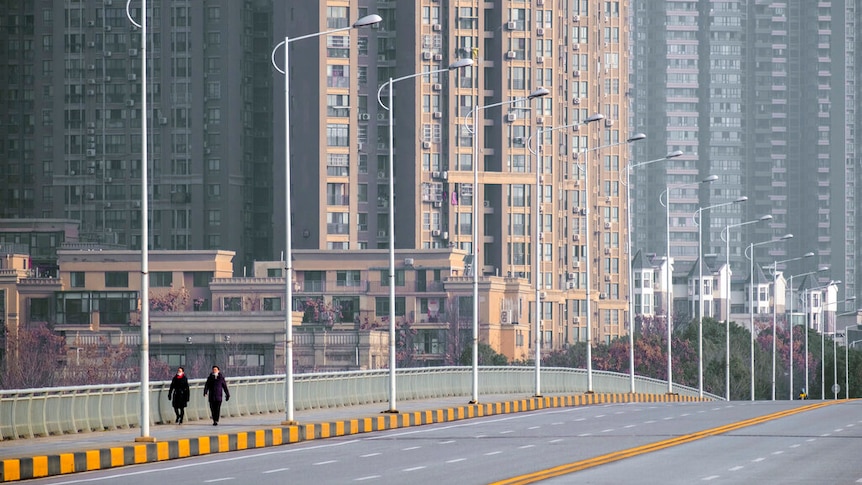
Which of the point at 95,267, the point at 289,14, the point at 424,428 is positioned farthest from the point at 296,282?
the point at 424,428

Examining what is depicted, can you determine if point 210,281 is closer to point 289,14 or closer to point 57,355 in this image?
point 57,355

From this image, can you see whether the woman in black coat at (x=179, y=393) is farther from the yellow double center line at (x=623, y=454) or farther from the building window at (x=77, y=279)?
the building window at (x=77, y=279)

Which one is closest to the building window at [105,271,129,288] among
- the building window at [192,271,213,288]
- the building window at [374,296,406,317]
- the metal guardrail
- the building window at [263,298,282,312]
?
the building window at [192,271,213,288]

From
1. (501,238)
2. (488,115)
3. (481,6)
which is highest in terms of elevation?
(481,6)

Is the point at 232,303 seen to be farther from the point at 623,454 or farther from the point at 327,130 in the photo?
the point at 623,454

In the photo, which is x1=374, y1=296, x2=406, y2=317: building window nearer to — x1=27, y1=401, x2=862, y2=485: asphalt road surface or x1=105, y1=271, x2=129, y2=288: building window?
x1=105, y1=271, x2=129, y2=288: building window

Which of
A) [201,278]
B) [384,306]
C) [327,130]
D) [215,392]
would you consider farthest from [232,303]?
[215,392]

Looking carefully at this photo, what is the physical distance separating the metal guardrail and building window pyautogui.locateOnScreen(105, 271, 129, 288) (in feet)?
214

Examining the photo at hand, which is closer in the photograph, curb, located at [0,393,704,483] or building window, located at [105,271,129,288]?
curb, located at [0,393,704,483]

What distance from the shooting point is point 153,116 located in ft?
495

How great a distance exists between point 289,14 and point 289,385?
105662 mm

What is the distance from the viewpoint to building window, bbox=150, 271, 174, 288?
124 m

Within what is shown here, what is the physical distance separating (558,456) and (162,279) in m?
100

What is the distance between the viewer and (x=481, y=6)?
14300cm
